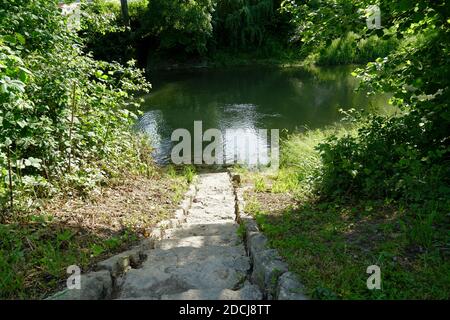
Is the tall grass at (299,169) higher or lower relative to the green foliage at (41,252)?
higher

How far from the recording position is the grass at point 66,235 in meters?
2.81

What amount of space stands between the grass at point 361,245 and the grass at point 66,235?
4.70 feet

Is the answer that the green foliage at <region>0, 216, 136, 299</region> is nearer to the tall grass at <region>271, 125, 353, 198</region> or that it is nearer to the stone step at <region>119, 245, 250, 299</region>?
the stone step at <region>119, 245, 250, 299</region>

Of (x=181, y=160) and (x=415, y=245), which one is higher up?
(x=181, y=160)

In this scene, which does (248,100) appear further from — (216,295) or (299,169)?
(216,295)

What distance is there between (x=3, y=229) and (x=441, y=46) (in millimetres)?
5145

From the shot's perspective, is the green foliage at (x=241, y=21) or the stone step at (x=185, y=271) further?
the green foliage at (x=241, y=21)

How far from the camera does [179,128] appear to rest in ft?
45.4

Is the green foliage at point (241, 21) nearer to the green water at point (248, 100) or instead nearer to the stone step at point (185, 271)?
the green water at point (248, 100)

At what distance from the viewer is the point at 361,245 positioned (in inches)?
125

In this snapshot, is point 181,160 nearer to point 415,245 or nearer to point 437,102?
point 437,102

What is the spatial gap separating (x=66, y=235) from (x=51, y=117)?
1952 millimetres

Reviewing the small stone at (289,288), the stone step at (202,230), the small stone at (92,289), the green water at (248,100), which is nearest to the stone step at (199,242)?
the stone step at (202,230)
